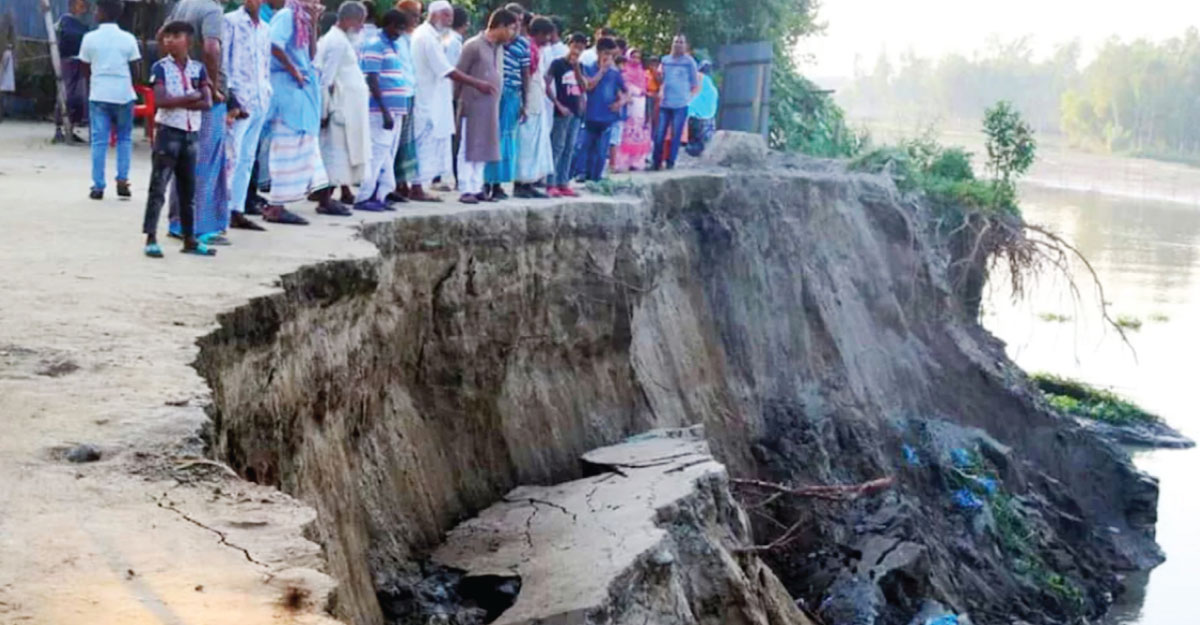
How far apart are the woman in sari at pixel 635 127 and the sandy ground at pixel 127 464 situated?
27.7 ft

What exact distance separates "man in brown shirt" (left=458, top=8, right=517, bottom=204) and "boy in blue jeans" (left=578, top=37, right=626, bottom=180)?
79.6 inches

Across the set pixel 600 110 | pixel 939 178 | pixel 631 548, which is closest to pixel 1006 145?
pixel 939 178

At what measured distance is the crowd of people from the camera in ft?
25.6

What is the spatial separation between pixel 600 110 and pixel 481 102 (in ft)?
7.45

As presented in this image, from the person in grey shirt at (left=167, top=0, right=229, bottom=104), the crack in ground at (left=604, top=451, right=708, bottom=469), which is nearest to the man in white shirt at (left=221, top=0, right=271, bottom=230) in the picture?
the person in grey shirt at (left=167, top=0, right=229, bottom=104)

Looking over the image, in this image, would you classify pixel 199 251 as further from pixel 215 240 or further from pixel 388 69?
pixel 388 69

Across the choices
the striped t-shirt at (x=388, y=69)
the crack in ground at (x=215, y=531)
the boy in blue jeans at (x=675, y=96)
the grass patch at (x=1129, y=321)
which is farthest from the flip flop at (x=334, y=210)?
the grass patch at (x=1129, y=321)

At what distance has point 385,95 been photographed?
10023 millimetres

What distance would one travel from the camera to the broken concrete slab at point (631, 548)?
277 inches

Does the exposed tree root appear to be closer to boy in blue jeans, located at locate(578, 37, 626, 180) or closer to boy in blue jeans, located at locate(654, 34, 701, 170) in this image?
boy in blue jeans, located at locate(578, 37, 626, 180)

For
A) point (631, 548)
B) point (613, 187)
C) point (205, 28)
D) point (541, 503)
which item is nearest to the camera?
point (631, 548)

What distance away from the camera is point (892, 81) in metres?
110

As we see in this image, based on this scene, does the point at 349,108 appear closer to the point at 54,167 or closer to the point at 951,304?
the point at 54,167

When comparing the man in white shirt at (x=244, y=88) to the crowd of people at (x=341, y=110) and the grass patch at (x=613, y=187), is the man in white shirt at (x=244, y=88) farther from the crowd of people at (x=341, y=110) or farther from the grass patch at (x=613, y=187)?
the grass patch at (x=613, y=187)
